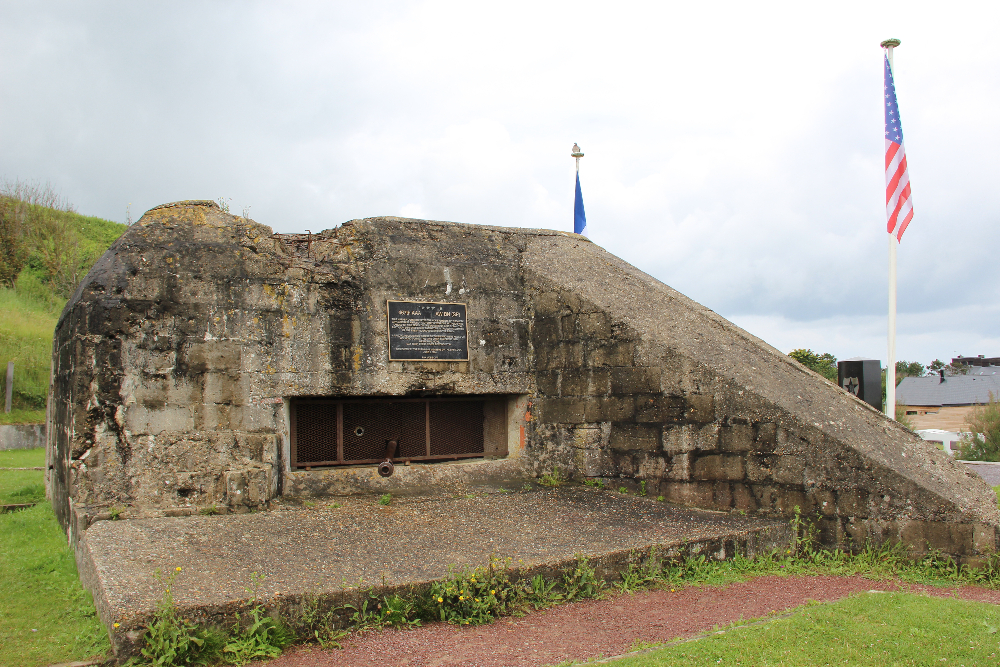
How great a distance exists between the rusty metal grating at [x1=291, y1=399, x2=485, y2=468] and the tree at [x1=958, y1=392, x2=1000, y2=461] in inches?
545

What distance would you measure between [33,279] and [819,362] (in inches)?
1247

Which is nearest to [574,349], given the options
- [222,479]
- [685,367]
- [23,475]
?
[685,367]

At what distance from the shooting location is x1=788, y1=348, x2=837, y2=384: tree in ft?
75.0

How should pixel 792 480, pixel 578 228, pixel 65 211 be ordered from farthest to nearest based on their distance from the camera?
pixel 65 211 < pixel 578 228 < pixel 792 480

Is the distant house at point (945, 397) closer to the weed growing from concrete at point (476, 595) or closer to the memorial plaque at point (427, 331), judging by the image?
the memorial plaque at point (427, 331)

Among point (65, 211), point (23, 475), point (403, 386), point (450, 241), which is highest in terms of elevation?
point (65, 211)

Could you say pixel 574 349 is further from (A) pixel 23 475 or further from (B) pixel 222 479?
(A) pixel 23 475

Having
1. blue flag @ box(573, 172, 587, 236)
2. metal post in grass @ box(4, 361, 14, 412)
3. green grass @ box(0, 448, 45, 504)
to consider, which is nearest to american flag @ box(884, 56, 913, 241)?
blue flag @ box(573, 172, 587, 236)

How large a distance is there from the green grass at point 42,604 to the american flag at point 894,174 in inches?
439

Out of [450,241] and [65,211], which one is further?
[65,211]

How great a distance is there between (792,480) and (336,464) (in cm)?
408

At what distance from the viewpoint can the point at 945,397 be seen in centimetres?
3441

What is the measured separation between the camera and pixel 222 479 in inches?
231

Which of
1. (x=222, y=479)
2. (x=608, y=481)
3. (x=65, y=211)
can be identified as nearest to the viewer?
(x=222, y=479)
